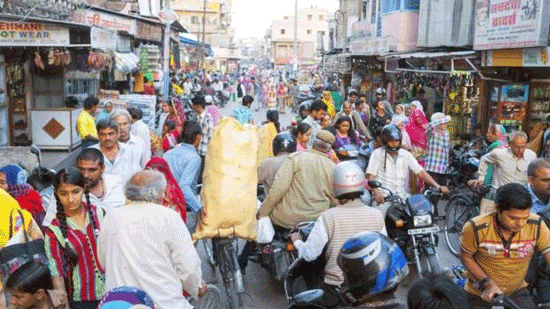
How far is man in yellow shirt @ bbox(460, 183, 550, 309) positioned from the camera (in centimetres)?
356

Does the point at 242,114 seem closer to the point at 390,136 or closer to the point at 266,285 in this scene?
the point at 266,285

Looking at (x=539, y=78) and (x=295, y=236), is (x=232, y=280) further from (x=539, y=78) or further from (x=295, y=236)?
(x=539, y=78)

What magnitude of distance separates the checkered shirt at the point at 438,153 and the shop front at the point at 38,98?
23.1 ft

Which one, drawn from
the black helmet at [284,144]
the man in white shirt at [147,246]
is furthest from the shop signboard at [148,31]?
the man in white shirt at [147,246]

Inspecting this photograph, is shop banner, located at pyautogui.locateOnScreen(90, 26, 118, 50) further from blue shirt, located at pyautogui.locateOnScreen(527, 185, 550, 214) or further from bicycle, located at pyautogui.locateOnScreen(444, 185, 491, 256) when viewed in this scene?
blue shirt, located at pyautogui.locateOnScreen(527, 185, 550, 214)

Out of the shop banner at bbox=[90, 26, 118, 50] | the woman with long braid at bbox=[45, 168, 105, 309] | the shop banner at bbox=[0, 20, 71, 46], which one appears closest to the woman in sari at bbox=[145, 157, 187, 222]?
the woman with long braid at bbox=[45, 168, 105, 309]

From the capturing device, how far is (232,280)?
5.50m

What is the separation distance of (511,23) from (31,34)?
8.56 meters

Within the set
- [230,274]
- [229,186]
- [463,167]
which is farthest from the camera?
[463,167]

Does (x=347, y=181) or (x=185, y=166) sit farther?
(x=185, y=166)

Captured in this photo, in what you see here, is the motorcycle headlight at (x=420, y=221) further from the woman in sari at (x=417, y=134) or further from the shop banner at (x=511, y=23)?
the shop banner at (x=511, y=23)

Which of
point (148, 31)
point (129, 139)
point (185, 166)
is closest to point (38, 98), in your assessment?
point (148, 31)

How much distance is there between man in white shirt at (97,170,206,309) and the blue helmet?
2.75 feet

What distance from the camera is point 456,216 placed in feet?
27.0
